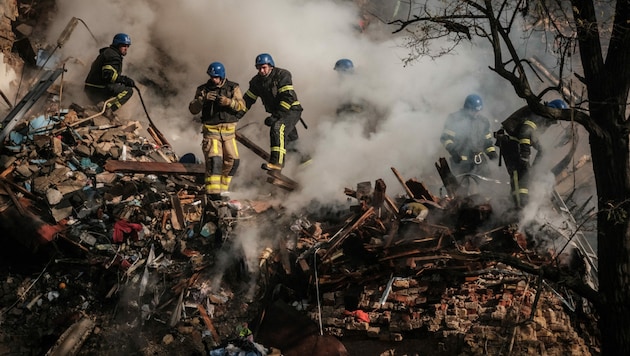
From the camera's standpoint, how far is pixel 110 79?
856 centimetres

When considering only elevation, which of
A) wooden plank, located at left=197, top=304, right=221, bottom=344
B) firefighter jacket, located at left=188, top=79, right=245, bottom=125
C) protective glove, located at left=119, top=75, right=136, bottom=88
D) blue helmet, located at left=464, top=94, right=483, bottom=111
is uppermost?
blue helmet, located at left=464, top=94, right=483, bottom=111

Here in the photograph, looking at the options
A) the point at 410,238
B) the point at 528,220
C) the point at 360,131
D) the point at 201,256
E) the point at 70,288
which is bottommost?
the point at 70,288

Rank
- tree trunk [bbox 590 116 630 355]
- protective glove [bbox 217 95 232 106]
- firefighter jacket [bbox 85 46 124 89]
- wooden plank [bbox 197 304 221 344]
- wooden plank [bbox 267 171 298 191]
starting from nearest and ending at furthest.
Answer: tree trunk [bbox 590 116 630 355]
wooden plank [bbox 197 304 221 344]
protective glove [bbox 217 95 232 106]
wooden plank [bbox 267 171 298 191]
firefighter jacket [bbox 85 46 124 89]

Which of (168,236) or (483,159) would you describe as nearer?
(168,236)

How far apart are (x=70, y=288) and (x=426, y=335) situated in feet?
13.0

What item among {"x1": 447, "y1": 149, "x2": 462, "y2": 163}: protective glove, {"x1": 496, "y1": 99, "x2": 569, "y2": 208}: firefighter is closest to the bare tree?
{"x1": 496, "y1": 99, "x2": 569, "y2": 208}: firefighter

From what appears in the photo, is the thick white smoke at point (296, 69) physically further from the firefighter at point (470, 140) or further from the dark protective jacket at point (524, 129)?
the dark protective jacket at point (524, 129)

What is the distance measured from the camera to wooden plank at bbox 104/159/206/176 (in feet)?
23.8

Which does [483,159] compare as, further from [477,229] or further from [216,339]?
[216,339]

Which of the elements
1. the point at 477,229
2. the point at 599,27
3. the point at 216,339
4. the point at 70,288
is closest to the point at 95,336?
the point at 70,288

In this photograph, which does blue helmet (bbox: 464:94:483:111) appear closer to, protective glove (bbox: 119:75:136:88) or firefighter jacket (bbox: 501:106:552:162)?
firefighter jacket (bbox: 501:106:552:162)

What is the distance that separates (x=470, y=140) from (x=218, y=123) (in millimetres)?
3659

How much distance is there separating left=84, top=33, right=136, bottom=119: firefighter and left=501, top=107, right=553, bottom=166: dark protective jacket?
242 inches

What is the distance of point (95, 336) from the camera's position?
17.4 feet
